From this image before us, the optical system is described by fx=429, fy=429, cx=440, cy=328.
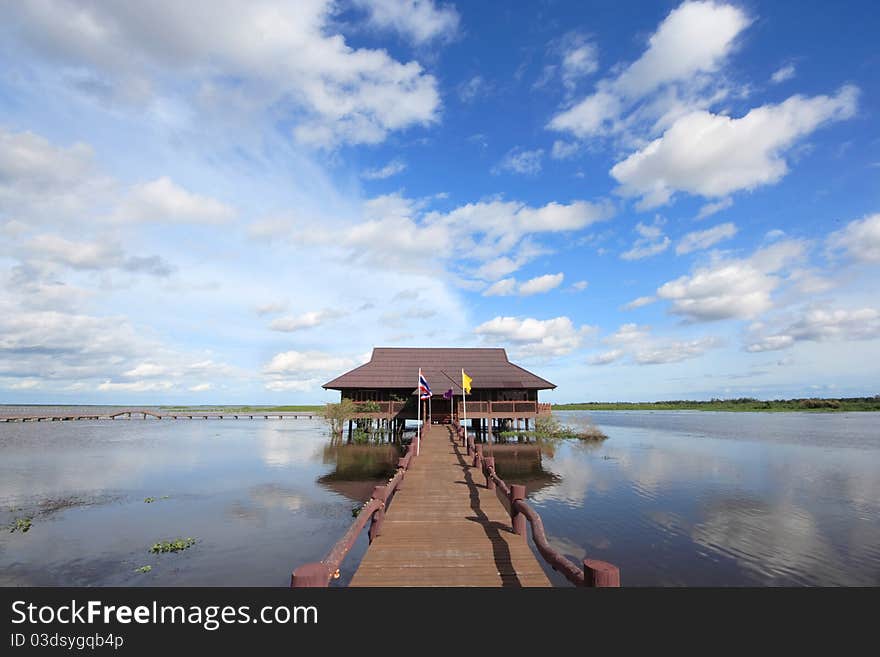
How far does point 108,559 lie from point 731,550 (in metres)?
14.9

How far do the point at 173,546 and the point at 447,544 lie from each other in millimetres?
7835

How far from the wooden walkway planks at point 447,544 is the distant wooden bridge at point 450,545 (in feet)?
0.04

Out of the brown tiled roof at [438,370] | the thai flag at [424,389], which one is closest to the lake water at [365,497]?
the thai flag at [424,389]

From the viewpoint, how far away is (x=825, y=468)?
22.0 meters

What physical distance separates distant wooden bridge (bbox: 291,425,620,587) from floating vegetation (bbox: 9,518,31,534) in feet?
35.2

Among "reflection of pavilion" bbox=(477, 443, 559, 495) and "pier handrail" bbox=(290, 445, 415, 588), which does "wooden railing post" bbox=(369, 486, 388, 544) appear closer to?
"pier handrail" bbox=(290, 445, 415, 588)

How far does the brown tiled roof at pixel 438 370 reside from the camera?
35.1 meters

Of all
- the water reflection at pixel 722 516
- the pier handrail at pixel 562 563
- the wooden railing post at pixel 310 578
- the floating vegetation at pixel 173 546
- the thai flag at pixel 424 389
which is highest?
the thai flag at pixel 424 389

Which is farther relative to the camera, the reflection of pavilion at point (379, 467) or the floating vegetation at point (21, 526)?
the reflection of pavilion at point (379, 467)

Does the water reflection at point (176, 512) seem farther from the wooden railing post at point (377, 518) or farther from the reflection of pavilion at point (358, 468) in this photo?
the wooden railing post at point (377, 518)

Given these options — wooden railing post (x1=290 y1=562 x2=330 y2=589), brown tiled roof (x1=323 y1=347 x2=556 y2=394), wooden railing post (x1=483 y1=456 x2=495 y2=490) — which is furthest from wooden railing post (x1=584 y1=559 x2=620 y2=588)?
brown tiled roof (x1=323 y1=347 x2=556 y2=394)

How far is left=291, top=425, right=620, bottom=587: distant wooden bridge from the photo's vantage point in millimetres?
4466
